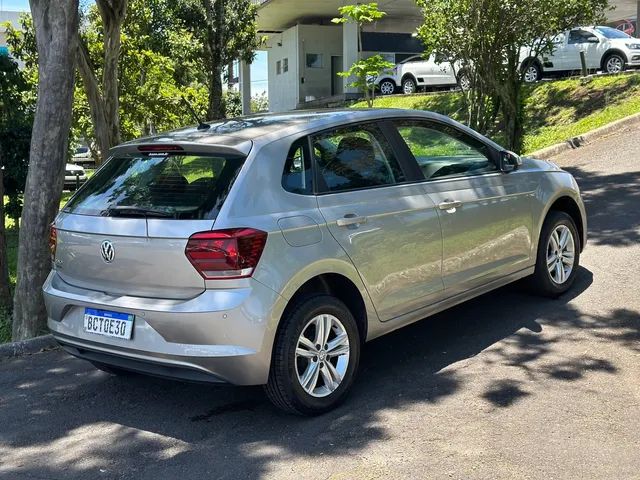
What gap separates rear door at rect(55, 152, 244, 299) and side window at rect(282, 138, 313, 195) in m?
0.31

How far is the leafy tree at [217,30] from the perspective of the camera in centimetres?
2133

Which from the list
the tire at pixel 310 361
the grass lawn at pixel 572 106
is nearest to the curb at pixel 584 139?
the grass lawn at pixel 572 106

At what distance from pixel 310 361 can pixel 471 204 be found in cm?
185

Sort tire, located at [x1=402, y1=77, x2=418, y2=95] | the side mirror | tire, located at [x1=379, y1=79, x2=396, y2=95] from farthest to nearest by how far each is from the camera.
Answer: tire, located at [x1=379, y1=79, x2=396, y2=95] < tire, located at [x1=402, y1=77, x2=418, y2=95] < the side mirror

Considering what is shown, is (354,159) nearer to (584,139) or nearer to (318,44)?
(584,139)

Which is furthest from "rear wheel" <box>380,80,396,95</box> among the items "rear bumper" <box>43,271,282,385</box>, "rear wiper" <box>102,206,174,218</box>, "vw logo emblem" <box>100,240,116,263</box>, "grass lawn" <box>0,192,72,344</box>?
"rear bumper" <box>43,271,282,385</box>

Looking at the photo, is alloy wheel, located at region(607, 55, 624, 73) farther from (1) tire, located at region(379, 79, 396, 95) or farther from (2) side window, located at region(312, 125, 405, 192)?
(2) side window, located at region(312, 125, 405, 192)

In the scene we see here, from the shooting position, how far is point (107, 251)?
4043 mm

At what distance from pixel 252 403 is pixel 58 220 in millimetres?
1687

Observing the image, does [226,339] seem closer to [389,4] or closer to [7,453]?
[7,453]

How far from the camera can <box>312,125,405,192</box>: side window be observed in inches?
174

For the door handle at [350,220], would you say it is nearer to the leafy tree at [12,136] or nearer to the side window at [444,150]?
the side window at [444,150]

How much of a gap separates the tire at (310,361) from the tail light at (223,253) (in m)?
0.43

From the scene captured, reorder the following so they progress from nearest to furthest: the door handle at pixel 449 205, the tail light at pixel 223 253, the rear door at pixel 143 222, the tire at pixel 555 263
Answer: the tail light at pixel 223 253 → the rear door at pixel 143 222 → the door handle at pixel 449 205 → the tire at pixel 555 263
